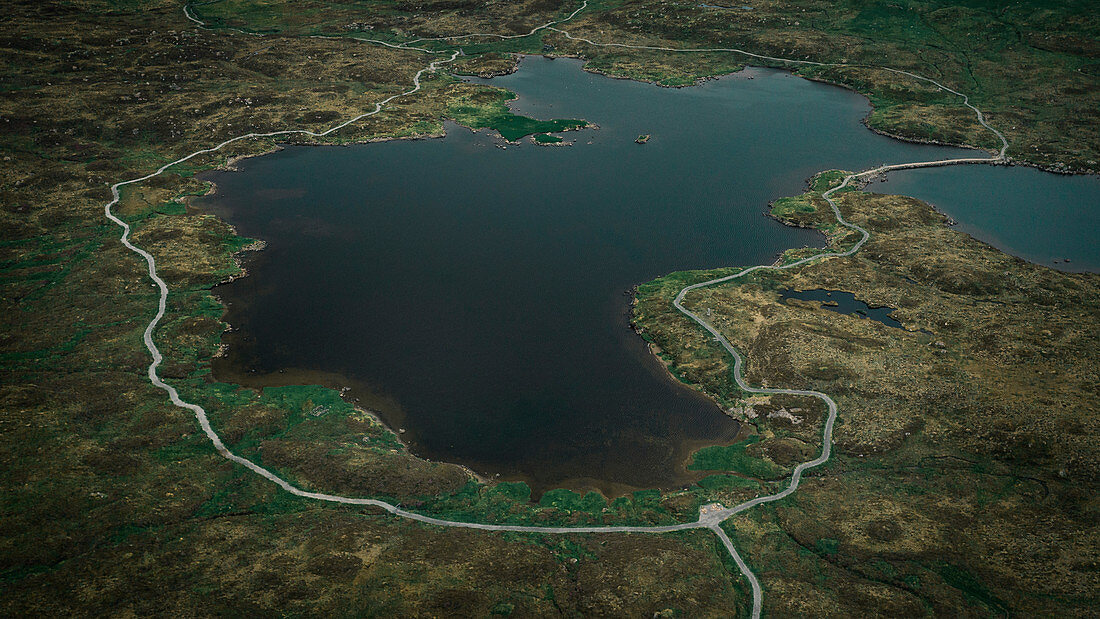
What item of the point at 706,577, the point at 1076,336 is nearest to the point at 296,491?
the point at 706,577

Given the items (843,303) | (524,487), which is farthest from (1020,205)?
(524,487)

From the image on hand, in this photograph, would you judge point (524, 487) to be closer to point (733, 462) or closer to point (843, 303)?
point (733, 462)

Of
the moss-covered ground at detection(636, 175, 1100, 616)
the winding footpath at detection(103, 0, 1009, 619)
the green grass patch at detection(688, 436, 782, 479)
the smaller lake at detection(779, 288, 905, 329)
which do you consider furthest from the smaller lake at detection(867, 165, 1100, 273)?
the green grass patch at detection(688, 436, 782, 479)

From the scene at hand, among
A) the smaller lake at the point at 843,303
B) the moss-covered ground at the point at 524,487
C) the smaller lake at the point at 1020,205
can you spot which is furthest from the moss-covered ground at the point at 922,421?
the smaller lake at the point at 1020,205

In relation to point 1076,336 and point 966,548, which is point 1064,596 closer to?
point 966,548

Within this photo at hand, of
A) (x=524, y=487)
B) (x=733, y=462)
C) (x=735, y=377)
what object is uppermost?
(x=735, y=377)

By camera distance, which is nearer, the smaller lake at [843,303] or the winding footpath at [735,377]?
the winding footpath at [735,377]

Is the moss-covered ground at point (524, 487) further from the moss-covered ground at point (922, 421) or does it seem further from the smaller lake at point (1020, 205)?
the smaller lake at point (1020, 205)

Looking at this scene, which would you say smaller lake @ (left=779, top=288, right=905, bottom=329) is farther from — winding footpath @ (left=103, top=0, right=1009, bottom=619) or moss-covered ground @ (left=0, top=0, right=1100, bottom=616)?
winding footpath @ (left=103, top=0, right=1009, bottom=619)
